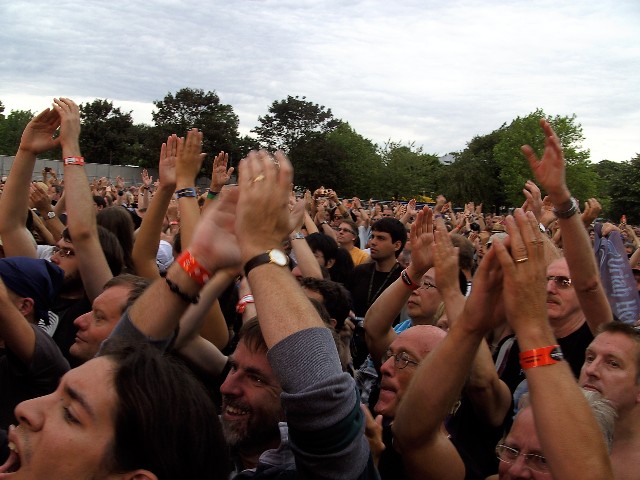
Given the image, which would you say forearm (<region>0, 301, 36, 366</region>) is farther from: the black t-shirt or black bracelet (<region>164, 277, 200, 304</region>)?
the black t-shirt

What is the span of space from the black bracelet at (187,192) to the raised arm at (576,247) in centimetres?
202

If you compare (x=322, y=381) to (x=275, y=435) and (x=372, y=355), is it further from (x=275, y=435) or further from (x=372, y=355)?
(x=372, y=355)

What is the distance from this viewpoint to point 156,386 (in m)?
1.68

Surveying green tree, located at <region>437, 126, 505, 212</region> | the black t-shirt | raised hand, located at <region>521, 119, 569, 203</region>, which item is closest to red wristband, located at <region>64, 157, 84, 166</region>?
raised hand, located at <region>521, 119, 569, 203</region>

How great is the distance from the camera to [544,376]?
5.90ft

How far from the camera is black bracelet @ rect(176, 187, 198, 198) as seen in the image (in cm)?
388

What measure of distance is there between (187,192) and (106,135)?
236 feet

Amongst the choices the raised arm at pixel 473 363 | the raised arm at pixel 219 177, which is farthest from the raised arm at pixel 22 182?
the raised arm at pixel 473 363

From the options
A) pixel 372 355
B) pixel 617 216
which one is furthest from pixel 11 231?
pixel 617 216

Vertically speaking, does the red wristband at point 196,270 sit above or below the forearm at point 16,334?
above

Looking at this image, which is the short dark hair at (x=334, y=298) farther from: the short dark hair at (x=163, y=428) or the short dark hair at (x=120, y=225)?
the short dark hair at (x=163, y=428)

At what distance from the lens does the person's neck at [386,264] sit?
21.4 feet

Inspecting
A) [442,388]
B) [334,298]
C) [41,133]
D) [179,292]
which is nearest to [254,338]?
[179,292]

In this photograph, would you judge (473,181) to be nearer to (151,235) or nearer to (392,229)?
(392,229)
